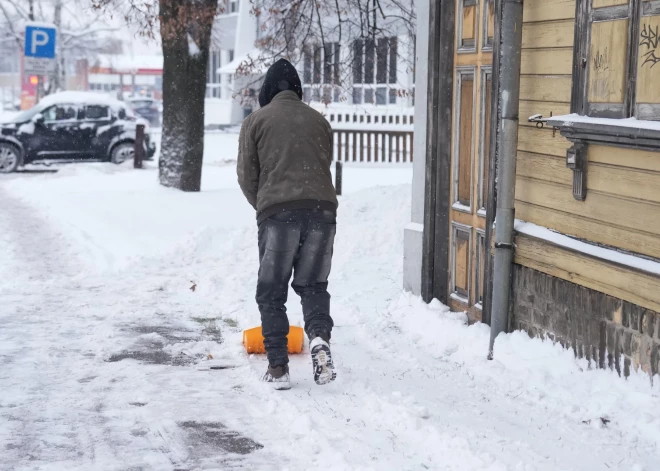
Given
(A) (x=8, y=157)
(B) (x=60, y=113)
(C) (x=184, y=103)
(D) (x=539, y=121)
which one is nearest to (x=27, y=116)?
(B) (x=60, y=113)

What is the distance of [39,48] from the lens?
2377 cm

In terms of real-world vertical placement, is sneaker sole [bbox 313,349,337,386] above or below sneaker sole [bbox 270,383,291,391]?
above

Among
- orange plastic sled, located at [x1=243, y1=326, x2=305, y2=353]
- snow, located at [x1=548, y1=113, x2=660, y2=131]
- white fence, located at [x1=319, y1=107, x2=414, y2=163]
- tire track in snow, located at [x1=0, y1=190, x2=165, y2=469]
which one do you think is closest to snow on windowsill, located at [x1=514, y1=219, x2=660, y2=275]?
snow, located at [x1=548, y1=113, x2=660, y2=131]

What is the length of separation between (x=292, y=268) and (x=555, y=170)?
1820 mm

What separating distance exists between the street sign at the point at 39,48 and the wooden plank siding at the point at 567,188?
18407mm

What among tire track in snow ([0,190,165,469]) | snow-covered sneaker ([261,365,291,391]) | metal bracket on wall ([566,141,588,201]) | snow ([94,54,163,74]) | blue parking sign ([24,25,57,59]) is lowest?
tire track in snow ([0,190,165,469])

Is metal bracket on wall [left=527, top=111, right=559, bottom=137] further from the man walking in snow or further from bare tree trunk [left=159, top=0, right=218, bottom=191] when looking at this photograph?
bare tree trunk [left=159, top=0, right=218, bottom=191]

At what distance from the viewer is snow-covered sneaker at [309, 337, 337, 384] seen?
6.23 m

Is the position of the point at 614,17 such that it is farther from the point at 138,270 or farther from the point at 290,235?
the point at 138,270

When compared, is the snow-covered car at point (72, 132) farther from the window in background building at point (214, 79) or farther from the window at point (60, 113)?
the window in background building at point (214, 79)

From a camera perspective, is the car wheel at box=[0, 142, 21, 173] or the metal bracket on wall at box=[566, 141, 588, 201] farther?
the car wheel at box=[0, 142, 21, 173]

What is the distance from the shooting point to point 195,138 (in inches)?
650

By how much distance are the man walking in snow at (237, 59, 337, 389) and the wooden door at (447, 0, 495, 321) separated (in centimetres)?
173

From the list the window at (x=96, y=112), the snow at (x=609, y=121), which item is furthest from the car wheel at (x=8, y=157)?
the snow at (x=609, y=121)
